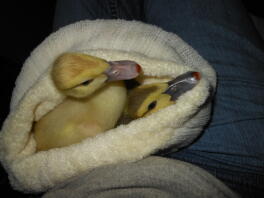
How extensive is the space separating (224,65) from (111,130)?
432 mm

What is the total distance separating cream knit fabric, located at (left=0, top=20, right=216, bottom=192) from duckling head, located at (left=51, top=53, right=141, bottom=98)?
53 mm

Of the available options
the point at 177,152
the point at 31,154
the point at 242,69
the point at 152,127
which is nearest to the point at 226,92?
the point at 242,69

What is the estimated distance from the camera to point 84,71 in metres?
0.63

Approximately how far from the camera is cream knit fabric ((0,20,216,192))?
0.59 metres

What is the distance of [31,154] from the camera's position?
2.27 feet

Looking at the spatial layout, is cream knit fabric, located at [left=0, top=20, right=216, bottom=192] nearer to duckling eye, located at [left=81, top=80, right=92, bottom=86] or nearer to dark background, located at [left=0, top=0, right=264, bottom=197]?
duckling eye, located at [left=81, top=80, right=92, bottom=86]

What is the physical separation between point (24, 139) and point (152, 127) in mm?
333

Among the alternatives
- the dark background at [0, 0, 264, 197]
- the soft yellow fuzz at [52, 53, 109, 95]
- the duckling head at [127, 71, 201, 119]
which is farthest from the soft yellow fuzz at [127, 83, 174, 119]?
the dark background at [0, 0, 264, 197]

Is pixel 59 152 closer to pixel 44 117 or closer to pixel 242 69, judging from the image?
pixel 44 117

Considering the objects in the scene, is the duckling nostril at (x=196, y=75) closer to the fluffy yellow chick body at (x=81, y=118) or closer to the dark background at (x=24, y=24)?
the fluffy yellow chick body at (x=81, y=118)

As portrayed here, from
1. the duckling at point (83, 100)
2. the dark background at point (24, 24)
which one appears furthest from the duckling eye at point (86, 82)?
the dark background at point (24, 24)

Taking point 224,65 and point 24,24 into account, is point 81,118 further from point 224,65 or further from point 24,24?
point 24,24

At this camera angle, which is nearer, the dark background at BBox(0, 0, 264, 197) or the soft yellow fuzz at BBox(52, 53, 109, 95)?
the soft yellow fuzz at BBox(52, 53, 109, 95)

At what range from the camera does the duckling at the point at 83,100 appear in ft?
2.06
